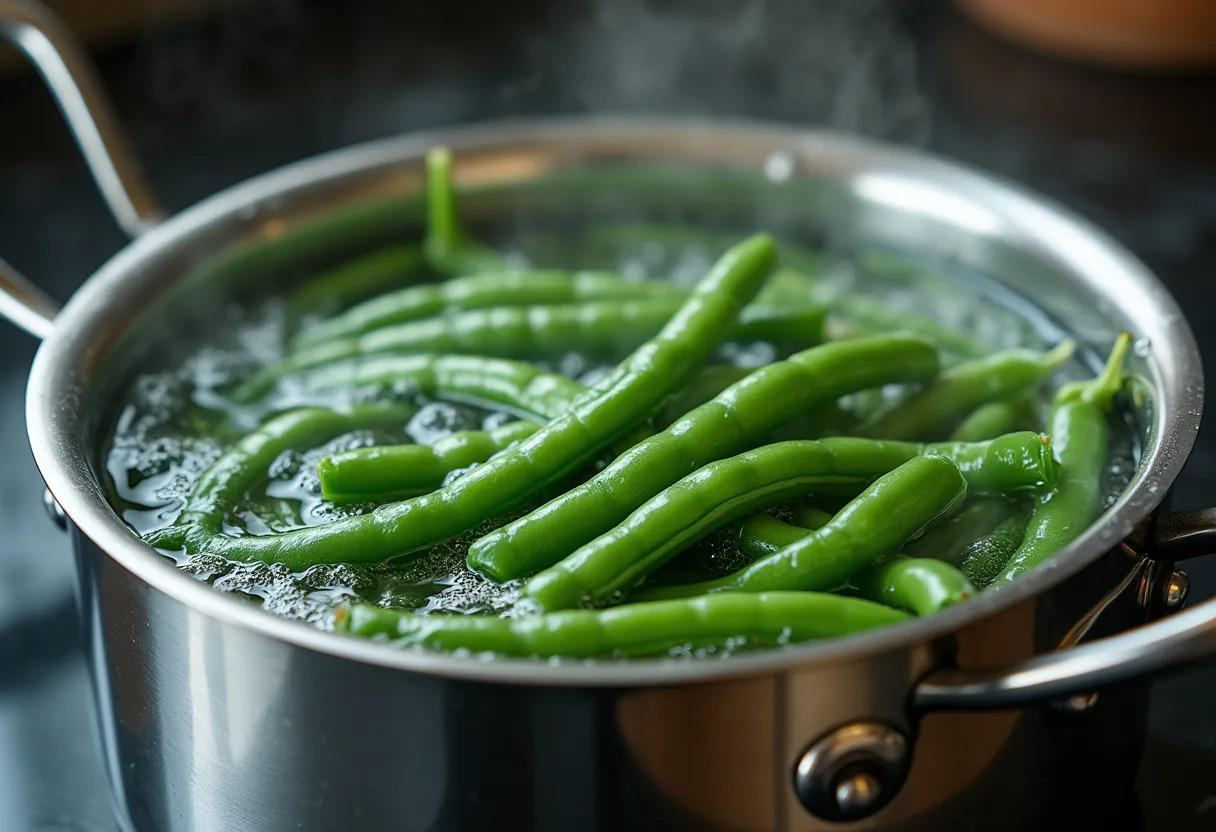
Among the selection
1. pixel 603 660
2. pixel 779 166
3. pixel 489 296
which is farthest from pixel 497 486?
pixel 779 166

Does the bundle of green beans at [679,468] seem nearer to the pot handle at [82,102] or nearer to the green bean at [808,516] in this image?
the green bean at [808,516]

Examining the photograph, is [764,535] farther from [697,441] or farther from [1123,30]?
[1123,30]

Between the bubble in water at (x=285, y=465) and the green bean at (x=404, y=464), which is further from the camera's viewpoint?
the bubble in water at (x=285, y=465)

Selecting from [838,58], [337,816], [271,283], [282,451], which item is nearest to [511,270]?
[271,283]

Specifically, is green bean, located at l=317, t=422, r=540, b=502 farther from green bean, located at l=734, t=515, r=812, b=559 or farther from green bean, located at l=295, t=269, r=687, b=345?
green bean, located at l=295, t=269, r=687, b=345

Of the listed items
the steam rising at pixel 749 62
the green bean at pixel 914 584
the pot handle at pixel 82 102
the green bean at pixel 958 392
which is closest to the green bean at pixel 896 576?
the green bean at pixel 914 584

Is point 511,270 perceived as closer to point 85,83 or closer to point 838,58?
point 85,83

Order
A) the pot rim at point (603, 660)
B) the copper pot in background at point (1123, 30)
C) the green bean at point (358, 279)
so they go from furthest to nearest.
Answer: the copper pot in background at point (1123, 30)
the green bean at point (358, 279)
the pot rim at point (603, 660)
